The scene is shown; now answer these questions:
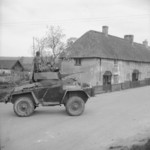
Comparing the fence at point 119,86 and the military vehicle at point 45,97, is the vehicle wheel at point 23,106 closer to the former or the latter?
the military vehicle at point 45,97

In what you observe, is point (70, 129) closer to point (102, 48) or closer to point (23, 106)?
point (23, 106)

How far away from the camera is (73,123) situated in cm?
861

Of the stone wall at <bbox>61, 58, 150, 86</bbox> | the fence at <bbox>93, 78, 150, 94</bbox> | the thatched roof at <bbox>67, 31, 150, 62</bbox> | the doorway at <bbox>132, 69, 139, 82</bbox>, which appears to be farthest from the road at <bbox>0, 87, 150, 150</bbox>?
the doorway at <bbox>132, 69, 139, 82</bbox>

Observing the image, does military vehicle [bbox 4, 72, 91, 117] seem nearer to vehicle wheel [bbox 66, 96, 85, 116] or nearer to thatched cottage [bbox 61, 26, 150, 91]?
vehicle wheel [bbox 66, 96, 85, 116]

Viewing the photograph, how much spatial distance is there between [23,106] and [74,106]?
2.17 m

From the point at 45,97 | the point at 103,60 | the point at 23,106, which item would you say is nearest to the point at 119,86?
the point at 103,60

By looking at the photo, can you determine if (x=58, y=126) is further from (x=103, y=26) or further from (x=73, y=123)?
(x=103, y=26)

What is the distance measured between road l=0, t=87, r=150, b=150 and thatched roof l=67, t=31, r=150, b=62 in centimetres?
1705

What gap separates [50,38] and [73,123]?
18.3m

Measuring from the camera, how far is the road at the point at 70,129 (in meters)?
6.26

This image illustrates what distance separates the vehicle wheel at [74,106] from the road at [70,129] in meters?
0.26

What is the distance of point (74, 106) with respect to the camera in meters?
10.1

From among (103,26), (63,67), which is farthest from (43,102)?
(103,26)

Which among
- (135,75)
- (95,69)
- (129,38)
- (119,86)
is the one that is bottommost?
(119,86)
